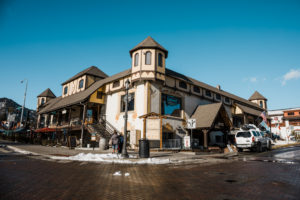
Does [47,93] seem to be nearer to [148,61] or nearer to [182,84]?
[148,61]

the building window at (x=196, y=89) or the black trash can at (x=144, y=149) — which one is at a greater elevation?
the building window at (x=196, y=89)

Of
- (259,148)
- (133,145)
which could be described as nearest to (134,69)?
(133,145)

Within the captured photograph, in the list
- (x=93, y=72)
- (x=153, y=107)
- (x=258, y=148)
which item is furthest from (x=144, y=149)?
(x=93, y=72)

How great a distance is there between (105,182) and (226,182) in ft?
12.1

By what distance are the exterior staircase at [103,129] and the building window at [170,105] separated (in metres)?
6.25

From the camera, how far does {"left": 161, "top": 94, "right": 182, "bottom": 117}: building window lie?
2196 cm

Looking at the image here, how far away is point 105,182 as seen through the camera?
572 cm

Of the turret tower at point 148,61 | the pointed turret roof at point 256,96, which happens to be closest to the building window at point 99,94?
the turret tower at point 148,61

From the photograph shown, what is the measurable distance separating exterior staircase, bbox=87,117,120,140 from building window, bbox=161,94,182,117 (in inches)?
246

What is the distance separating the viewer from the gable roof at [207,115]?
20.1 meters

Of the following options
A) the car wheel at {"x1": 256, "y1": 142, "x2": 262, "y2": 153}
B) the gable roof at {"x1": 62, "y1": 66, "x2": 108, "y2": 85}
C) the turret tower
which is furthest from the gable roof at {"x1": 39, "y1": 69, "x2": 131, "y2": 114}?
the car wheel at {"x1": 256, "y1": 142, "x2": 262, "y2": 153}

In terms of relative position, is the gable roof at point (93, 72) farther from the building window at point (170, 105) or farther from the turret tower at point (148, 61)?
the building window at point (170, 105)

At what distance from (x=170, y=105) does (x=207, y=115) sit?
14.4 ft

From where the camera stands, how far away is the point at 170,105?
22.7 meters
